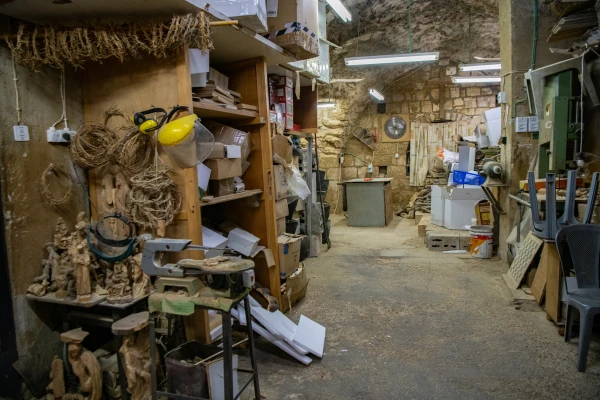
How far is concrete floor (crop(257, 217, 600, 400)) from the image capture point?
2.25 m

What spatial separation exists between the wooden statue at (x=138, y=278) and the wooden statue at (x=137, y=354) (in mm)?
108

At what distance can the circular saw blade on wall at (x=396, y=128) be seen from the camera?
933 cm

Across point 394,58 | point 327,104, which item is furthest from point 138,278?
point 327,104

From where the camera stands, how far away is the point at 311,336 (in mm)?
2795

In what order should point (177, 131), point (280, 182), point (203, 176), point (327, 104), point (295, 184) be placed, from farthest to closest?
point (327, 104) < point (295, 184) < point (280, 182) < point (203, 176) < point (177, 131)

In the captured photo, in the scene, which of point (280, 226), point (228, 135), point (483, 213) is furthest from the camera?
point (483, 213)

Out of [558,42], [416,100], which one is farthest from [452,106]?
[558,42]

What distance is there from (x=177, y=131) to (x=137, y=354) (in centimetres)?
115

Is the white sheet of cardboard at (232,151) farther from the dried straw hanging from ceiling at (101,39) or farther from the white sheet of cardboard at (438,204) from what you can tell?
the white sheet of cardboard at (438,204)

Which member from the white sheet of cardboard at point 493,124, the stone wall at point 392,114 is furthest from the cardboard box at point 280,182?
the stone wall at point 392,114

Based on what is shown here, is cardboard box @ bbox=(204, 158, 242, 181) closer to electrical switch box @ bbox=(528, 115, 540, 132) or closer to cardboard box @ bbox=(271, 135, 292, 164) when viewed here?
cardboard box @ bbox=(271, 135, 292, 164)

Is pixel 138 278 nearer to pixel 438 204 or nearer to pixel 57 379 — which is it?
pixel 57 379

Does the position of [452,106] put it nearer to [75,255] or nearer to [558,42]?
[558,42]

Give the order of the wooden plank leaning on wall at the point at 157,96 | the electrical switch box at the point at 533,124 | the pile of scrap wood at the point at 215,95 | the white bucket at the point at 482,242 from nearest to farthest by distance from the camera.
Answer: the wooden plank leaning on wall at the point at 157,96, the pile of scrap wood at the point at 215,95, the electrical switch box at the point at 533,124, the white bucket at the point at 482,242
